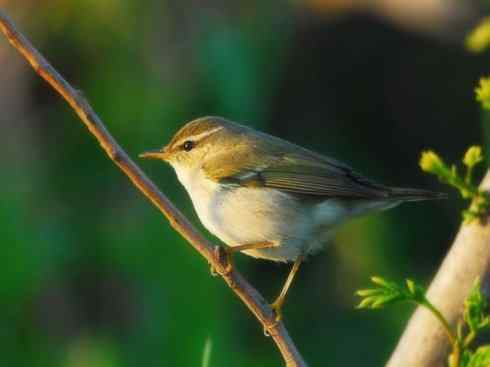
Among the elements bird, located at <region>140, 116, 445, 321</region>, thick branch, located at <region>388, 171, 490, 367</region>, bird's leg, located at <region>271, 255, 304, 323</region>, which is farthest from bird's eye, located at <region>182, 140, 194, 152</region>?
thick branch, located at <region>388, 171, 490, 367</region>

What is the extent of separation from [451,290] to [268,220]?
5.10 feet

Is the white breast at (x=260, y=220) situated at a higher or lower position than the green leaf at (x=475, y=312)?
lower

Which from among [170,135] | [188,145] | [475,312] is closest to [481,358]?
[475,312]

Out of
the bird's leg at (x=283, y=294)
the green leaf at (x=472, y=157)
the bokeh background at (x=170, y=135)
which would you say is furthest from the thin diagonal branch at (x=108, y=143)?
the bokeh background at (x=170, y=135)

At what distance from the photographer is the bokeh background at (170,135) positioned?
4.25 meters

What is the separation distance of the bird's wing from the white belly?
0.16 ft

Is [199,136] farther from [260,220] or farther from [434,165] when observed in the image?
[434,165]

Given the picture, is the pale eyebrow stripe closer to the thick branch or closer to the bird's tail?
the bird's tail

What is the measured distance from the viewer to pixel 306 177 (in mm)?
3033

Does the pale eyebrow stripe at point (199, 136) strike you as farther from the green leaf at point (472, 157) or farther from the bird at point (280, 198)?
the green leaf at point (472, 157)

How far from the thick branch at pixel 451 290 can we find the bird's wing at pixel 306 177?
145 centimetres

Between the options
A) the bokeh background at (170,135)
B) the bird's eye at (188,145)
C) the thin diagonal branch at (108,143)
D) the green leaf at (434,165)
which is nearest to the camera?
the green leaf at (434,165)

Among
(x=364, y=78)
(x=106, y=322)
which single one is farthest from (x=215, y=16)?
(x=106, y=322)

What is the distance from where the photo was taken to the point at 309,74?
562 cm
